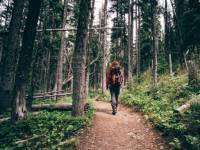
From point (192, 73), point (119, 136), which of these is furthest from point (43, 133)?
point (192, 73)

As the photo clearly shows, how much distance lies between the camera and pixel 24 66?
10.9 meters

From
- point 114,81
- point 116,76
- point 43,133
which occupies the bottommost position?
point 43,133

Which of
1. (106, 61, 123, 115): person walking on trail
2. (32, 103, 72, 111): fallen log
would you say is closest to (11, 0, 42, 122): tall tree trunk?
(32, 103, 72, 111): fallen log

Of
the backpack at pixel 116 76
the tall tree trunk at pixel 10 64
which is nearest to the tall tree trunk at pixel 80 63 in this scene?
the backpack at pixel 116 76

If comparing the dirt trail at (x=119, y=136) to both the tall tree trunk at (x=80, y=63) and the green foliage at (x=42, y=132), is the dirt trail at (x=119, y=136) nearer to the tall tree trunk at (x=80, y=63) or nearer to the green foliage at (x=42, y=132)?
the green foliage at (x=42, y=132)

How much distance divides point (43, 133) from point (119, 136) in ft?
8.48

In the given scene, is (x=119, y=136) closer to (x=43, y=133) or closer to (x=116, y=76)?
(x=43, y=133)

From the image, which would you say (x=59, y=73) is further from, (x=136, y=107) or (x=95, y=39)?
(x=95, y=39)

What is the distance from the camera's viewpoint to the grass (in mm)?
8764

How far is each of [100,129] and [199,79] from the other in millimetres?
6781

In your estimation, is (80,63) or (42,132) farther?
(80,63)

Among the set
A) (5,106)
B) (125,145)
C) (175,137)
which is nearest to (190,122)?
(175,137)

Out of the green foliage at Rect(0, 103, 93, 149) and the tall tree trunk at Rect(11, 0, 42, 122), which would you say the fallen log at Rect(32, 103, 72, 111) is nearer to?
the tall tree trunk at Rect(11, 0, 42, 122)

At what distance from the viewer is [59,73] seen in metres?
22.2
